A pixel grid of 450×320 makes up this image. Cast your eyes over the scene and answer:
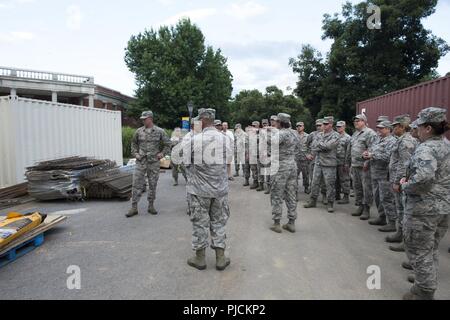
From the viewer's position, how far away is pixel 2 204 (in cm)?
739

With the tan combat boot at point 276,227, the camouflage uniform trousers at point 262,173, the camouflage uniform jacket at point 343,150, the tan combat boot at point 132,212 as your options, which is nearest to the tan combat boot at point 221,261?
the tan combat boot at point 276,227

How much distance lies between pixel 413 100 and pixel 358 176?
2.70 m

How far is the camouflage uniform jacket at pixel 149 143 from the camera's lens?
6918mm

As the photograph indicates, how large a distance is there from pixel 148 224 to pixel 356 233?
12.0ft

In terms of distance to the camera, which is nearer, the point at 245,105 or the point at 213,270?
the point at 213,270

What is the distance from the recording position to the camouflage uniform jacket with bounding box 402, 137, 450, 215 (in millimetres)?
3238

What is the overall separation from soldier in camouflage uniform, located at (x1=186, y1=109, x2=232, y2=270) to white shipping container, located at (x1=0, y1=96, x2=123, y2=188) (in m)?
5.95

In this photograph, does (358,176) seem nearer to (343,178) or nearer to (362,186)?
(362,186)

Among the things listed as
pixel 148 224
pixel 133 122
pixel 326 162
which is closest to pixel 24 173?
pixel 148 224

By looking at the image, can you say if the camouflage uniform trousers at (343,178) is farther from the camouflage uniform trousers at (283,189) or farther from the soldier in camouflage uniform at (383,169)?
the camouflage uniform trousers at (283,189)

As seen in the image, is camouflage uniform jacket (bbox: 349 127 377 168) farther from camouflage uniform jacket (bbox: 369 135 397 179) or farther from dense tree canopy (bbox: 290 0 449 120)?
dense tree canopy (bbox: 290 0 449 120)

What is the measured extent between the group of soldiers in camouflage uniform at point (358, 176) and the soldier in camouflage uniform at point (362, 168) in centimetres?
2
